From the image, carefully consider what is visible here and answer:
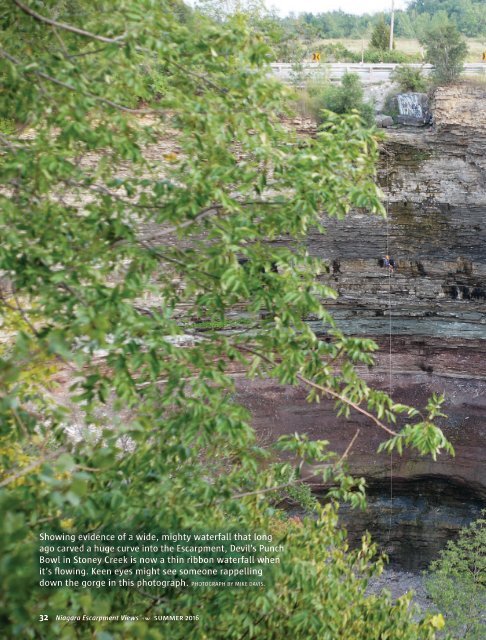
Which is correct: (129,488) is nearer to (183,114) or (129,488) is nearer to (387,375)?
(183,114)

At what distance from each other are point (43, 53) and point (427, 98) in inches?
499

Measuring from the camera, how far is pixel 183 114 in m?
3.87

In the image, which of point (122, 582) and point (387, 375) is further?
point (387, 375)

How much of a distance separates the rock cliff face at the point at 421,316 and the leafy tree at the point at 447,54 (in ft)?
1.81

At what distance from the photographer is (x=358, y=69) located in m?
15.7

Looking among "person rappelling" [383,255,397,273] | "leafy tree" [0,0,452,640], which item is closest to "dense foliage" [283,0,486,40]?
"person rappelling" [383,255,397,273]

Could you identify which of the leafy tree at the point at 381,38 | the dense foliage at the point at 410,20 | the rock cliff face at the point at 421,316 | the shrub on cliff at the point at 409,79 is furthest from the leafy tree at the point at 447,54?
the dense foliage at the point at 410,20

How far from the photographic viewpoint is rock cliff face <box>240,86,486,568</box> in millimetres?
14211

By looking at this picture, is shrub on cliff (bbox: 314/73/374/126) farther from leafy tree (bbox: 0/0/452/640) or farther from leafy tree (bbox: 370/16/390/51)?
leafy tree (bbox: 0/0/452/640)

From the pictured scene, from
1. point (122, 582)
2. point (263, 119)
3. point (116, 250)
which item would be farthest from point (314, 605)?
point (263, 119)

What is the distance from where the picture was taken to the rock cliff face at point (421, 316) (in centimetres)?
1421

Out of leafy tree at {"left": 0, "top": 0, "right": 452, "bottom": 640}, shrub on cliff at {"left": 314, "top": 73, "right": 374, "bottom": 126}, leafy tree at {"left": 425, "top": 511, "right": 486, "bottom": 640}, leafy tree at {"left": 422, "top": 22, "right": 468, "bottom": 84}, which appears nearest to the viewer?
leafy tree at {"left": 0, "top": 0, "right": 452, "bottom": 640}

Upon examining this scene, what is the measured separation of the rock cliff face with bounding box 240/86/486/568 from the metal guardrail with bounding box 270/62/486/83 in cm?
125

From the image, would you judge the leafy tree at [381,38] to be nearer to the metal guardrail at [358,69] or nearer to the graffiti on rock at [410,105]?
the metal guardrail at [358,69]
